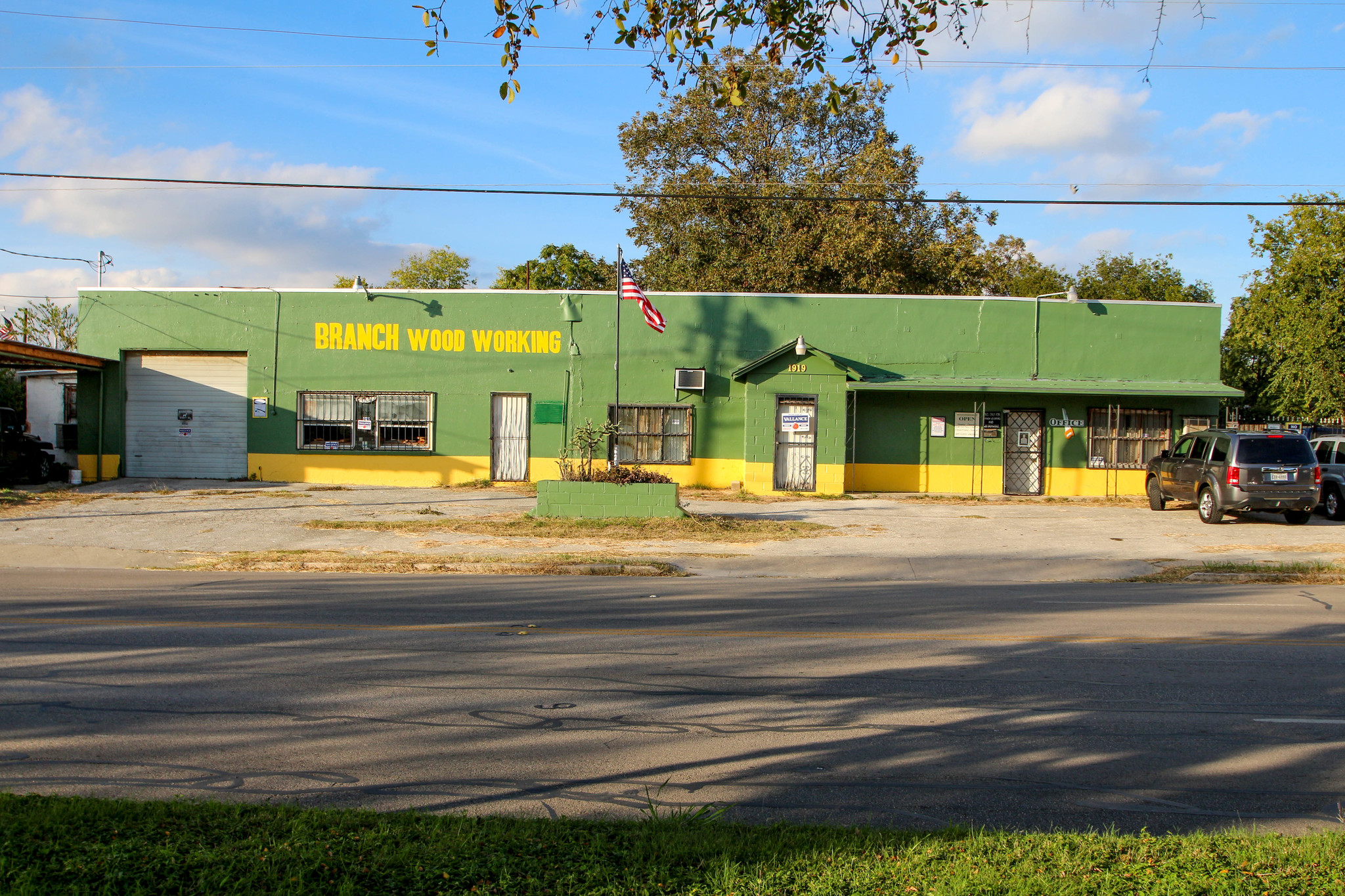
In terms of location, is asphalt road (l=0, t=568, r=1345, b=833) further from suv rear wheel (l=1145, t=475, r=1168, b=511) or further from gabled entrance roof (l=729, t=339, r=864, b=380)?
gabled entrance roof (l=729, t=339, r=864, b=380)

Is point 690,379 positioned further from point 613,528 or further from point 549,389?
point 613,528

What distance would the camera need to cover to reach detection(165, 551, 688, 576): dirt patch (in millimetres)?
13102

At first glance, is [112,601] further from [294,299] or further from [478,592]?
[294,299]

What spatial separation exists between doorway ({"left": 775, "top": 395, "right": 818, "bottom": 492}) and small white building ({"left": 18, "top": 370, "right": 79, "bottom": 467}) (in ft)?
65.9

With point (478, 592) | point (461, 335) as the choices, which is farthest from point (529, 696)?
point (461, 335)

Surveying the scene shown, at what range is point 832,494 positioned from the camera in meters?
24.7

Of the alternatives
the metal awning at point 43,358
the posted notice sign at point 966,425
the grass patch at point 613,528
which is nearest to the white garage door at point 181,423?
the metal awning at point 43,358

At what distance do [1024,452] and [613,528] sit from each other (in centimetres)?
1424

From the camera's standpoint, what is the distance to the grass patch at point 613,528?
1636 centimetres

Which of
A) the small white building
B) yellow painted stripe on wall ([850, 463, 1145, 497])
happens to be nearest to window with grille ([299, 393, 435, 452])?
the small white building

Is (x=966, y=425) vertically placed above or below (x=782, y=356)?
below

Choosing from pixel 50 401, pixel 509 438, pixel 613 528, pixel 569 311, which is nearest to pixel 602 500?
pixel 613 528

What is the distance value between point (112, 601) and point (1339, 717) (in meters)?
11.0

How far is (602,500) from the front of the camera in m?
17.8
